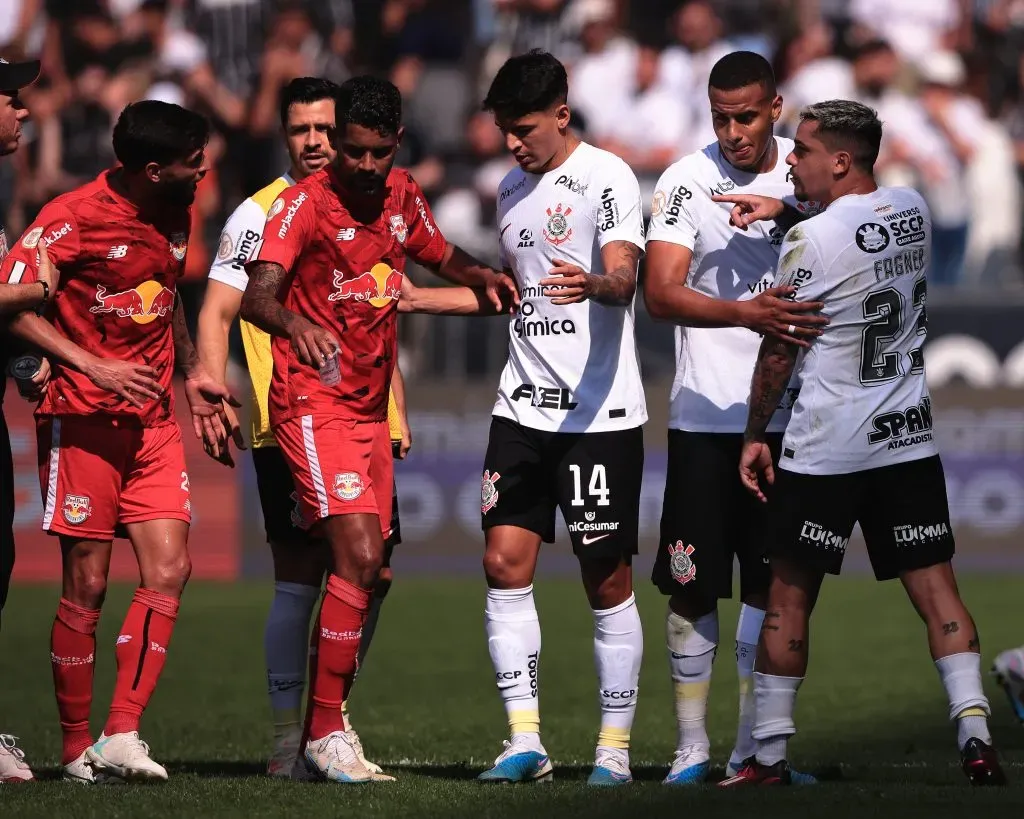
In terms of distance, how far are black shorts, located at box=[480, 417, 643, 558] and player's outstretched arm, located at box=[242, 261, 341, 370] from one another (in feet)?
3.21

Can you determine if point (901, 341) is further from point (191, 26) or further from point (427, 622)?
point (191, 26)

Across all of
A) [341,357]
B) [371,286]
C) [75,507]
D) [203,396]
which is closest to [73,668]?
[75,507]

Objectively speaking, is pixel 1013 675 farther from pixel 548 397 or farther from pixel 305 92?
pixel 305 92

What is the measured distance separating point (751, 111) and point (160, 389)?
256cm

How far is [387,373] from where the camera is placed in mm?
6652

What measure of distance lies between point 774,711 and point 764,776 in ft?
0.84

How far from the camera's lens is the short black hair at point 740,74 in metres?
6.57

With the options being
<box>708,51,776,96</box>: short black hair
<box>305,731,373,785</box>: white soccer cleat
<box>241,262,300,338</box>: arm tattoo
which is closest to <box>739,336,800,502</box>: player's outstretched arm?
<box>708,51,776,96</box>: short black hair

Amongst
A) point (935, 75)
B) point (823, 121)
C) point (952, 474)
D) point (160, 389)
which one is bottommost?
point (952, 474)

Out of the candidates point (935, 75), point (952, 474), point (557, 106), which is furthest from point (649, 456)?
point (557, 106)

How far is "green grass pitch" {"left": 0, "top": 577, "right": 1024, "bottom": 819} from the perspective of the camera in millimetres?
5684

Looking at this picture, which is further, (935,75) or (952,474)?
(935,75)

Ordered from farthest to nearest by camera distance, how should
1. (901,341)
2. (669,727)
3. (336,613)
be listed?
(669,727)
(336,613)
(901,341)

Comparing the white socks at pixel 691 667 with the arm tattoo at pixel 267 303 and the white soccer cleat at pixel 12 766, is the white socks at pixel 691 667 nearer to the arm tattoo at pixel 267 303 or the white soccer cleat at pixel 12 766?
the arm tattoo at pixel 267 303
